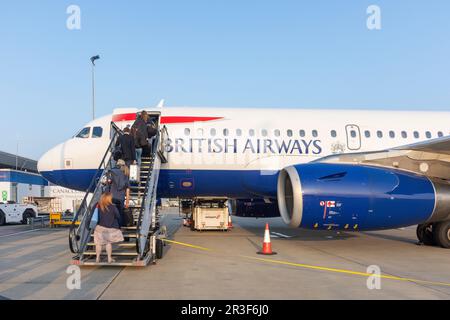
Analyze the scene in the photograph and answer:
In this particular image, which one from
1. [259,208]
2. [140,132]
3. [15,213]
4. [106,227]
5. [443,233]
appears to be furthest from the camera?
[15,213]

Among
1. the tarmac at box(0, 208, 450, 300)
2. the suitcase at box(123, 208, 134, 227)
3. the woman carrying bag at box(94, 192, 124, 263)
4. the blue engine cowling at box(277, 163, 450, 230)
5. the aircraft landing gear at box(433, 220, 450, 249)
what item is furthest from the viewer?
the aircraft landing gear at box(433, 220, 450, 249)

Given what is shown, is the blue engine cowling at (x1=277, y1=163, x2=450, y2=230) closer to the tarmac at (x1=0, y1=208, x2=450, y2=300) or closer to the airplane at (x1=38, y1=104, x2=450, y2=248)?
the airplane at (x1=38, y1=104, x2=450, y2=248)

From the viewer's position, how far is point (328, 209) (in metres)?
9.85

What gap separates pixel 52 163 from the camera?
13172mm

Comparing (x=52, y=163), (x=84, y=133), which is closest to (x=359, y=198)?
(x=84, y=133)

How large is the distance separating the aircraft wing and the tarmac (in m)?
2.14

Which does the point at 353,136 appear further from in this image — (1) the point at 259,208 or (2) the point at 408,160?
(1) the point at 259,208

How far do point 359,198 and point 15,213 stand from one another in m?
18.2

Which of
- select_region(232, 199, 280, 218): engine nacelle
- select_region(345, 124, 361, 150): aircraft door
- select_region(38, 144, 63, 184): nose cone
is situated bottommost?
select_region(232, 199, 280, 218): engine nacelle

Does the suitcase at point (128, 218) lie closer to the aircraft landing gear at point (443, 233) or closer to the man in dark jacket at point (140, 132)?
the man in dark jacket at point (140, 132)

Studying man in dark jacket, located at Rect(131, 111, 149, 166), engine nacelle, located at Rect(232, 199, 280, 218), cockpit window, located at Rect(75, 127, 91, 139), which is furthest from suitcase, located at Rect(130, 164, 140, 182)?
engine nacelle, located at Rect(232, 199, 280, 218)

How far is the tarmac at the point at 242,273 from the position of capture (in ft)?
20.7

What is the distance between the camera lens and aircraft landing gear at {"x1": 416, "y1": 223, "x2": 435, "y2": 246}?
12133mm
